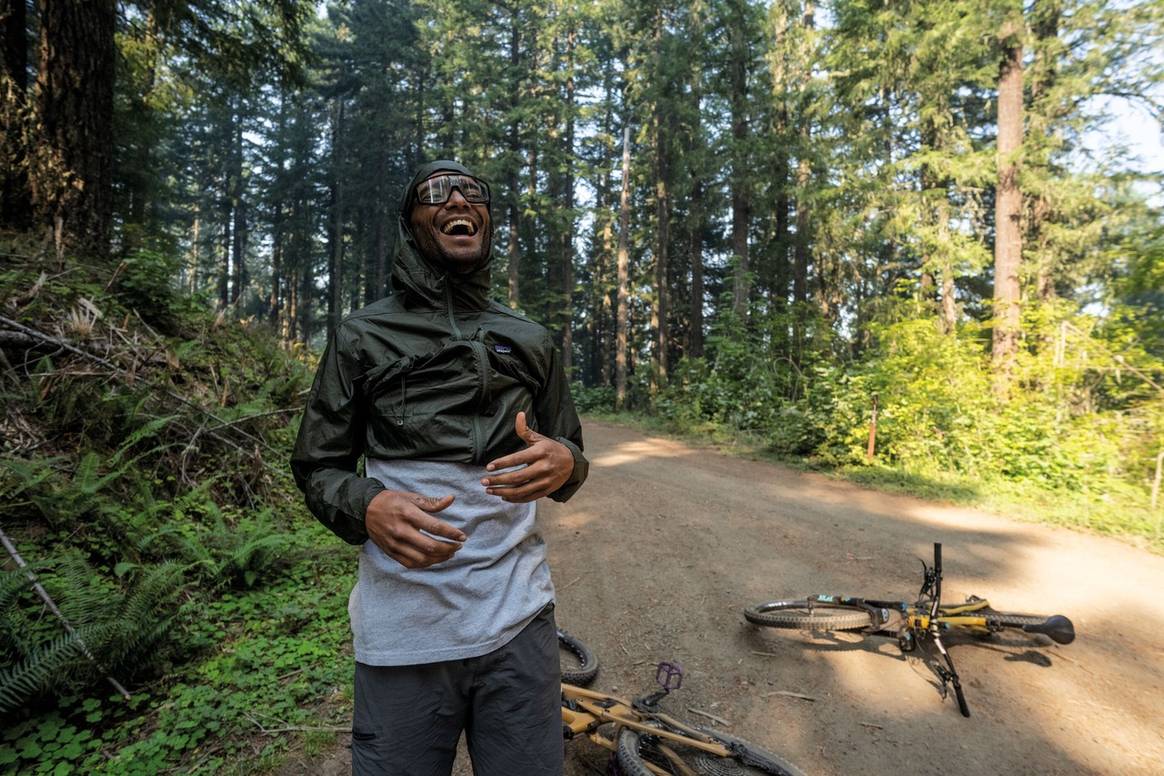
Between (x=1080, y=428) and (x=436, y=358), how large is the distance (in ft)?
37.7

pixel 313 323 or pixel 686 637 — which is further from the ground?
pixel 313 323

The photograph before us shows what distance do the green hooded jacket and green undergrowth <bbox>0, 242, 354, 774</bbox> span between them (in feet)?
7.24

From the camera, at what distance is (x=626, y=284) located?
85.0 ft

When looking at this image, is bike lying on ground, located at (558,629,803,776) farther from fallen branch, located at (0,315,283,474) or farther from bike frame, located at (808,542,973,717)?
fallen branch, located at (0,315,283,474)

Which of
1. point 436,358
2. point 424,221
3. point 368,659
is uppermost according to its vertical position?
point 424,221

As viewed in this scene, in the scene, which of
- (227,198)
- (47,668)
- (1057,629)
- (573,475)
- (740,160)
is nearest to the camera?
(573,475)

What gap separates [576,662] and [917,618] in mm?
2420

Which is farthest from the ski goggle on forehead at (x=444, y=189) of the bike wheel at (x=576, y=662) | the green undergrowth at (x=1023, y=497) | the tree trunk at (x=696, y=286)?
the tree trunk at (x=696, y=286)

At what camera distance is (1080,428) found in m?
9.34

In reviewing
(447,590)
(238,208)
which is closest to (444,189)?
(447,590)

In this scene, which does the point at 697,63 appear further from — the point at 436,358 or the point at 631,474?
the point at 436,358

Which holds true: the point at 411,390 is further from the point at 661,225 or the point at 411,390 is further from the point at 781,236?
the point at 781,236

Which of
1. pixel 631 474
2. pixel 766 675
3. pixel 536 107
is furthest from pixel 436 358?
pixel 536 107

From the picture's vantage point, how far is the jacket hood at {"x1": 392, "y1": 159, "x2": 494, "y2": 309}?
Answer: 1.88 metres
